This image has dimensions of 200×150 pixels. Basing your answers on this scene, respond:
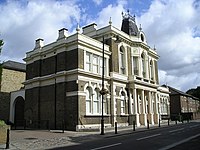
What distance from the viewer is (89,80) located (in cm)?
2783

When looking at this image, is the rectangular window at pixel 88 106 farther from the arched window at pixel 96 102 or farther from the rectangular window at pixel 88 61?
the rectangular window at pixel 88 61

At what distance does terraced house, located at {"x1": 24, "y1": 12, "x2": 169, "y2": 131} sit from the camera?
88.6ft

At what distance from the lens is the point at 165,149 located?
12016 mm

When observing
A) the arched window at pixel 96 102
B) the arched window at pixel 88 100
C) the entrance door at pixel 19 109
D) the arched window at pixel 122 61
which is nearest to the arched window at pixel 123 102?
the arched window at pixel 122 61

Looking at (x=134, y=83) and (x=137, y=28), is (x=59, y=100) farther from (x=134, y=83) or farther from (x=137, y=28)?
(x=137, y=28)

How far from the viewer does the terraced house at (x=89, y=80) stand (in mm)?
27014

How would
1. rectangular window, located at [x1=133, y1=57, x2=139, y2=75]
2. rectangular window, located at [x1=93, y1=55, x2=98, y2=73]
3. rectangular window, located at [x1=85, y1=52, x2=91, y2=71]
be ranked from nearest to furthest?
rectangular window, located at [x1=85, y1=52, x2=91, y2=71] → rectangular window, located at [x1=93, y1=55, x2=98, y2=73] → rectangular window, located at [x1=133, y1=57, x2=139, y2=75]

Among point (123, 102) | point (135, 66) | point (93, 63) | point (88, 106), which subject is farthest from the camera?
point (135, 66)

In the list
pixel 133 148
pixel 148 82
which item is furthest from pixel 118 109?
Answer: pixel 133 148

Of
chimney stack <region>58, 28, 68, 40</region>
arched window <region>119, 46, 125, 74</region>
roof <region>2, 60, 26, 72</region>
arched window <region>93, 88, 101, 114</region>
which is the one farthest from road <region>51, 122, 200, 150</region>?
roof <region>2, 60, 26, 72</region>

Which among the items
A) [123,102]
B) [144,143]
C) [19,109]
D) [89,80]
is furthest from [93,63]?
[144,143]

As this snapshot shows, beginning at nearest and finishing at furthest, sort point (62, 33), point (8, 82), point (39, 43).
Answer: point (62, 33)
point (39, 43)
point (8, 82)

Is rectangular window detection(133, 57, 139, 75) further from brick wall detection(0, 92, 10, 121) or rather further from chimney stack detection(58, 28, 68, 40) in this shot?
brick wall detection(0, 92, 10, 121)

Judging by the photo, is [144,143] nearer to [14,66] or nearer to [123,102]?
[123,102]
